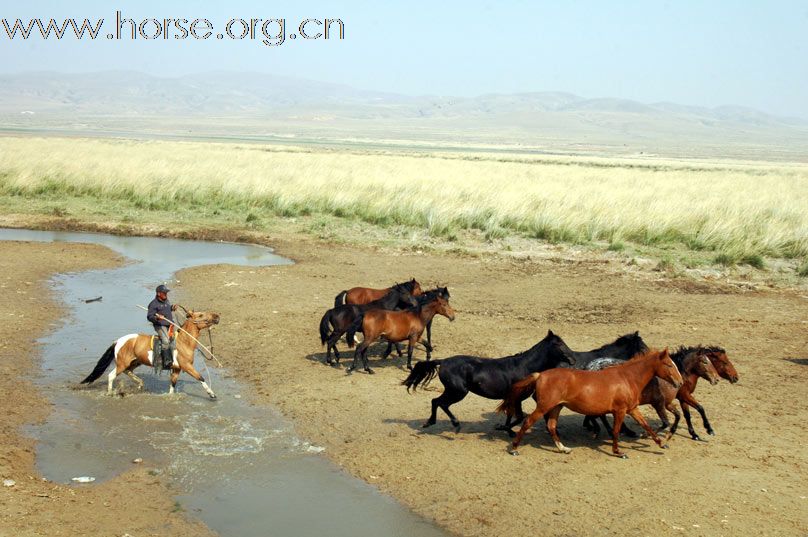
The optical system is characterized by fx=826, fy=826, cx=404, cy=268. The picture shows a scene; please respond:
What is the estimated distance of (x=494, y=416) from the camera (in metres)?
9.85

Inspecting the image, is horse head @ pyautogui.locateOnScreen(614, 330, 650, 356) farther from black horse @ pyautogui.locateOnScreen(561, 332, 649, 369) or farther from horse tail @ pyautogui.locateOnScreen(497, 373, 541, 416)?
horse tail @ pyautogui.locateOnScreen(497, 373, 541, 416)

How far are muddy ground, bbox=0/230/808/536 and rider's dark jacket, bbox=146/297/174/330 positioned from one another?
1451mm

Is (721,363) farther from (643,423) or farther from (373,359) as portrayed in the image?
(373,359)

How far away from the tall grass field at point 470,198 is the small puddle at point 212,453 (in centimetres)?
1453

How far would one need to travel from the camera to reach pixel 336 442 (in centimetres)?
883

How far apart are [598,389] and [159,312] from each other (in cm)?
537

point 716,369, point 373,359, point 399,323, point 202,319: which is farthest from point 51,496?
point 716,369

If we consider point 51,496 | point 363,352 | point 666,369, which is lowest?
point 51,496

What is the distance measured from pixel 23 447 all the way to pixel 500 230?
1738 cm

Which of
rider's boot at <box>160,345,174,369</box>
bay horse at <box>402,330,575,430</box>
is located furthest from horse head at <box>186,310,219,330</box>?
bay horse at <box>402,330,575,430</box>

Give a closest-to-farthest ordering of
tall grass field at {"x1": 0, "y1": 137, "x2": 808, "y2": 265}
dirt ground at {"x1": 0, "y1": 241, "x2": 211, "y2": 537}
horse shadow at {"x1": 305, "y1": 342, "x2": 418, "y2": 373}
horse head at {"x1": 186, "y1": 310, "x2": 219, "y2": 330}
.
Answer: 1. dirt ground at {"x1": 0, "y1": 241, "x2": 211, "y2": 537}
2. horse head at {"x1": 186, "y1": 310, "x2": 219, "y2": 330}
3. horse shadow at {"x1": 305, "y1": 342, "x2": 418, "y2": 373}
4. tall grass field at {"x1": 0, "y1": 137, "x2": 808, "y2": 265}

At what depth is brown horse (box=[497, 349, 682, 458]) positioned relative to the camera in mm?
8250

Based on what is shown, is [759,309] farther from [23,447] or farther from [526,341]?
[23,447]

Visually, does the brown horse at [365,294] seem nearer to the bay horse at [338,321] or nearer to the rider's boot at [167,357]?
the bay horse at [338,321]
